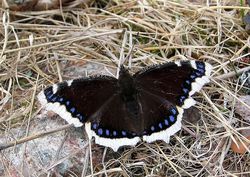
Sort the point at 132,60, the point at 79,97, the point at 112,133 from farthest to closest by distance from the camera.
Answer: the point at 132,60, the point at 79,97, the point at 112,133

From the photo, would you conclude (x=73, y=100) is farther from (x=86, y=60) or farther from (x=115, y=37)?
(x=115, y=37)

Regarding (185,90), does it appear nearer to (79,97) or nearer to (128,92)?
(128,92)

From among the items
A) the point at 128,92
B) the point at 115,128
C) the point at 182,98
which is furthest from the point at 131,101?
the point at 182,98

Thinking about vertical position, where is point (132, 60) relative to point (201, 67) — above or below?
below

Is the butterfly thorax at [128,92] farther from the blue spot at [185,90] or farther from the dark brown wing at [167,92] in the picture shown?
the blue spot at [185,90]

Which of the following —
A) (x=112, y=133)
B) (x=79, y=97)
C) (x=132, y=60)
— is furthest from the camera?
(x=132, y=60)

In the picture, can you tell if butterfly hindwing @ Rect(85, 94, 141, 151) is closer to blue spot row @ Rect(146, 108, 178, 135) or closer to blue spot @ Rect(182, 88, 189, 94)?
blue spot row @ Rect(146, 108, 178, 135)

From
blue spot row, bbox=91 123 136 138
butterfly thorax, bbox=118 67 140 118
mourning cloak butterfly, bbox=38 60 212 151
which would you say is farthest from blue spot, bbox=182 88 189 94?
blue spot row, bbox=91 123 136 138
